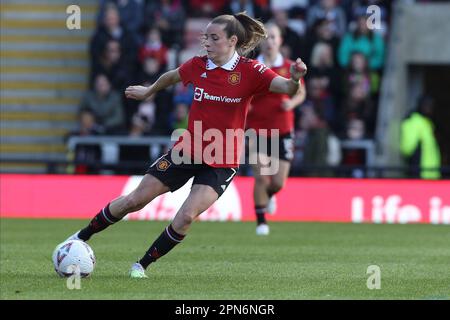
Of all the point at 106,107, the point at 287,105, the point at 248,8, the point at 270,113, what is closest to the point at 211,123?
the point at 287,105

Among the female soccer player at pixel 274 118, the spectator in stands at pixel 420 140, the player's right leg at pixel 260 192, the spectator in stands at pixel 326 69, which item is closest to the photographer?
the female soccer player at pixel 274 118

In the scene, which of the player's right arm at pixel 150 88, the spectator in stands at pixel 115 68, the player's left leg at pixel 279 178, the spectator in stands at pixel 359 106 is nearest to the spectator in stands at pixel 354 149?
the spectator in stands at pixel 359 106

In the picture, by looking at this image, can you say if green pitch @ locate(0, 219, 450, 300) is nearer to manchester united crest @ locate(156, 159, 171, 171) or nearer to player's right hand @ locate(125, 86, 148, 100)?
manchester united crest @ locate(156, 159, 171, 171)

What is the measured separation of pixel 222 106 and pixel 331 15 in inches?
482

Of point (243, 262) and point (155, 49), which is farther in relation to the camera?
point (155, 49)

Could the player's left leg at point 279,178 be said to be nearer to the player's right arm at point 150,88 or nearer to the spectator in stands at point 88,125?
the player's right arm at point 150,88

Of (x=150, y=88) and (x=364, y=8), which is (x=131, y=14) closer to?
(x=364, y=8)

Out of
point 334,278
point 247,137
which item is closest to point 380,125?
point 247,137

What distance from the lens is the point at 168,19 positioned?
76.3ft

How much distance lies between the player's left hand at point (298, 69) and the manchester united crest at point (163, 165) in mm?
1430

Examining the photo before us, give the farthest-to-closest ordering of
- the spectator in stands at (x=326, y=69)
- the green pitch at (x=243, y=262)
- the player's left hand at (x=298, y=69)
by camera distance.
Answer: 1. the spectator in stands at (x=326, y=69)
2. the player's left hand at (x=298, y=69)
3. the green pitch at (x=243, y=262)

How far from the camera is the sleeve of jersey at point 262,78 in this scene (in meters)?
10.6

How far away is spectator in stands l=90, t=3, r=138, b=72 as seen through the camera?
2297cm

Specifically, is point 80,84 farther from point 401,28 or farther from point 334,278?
point 334,278
